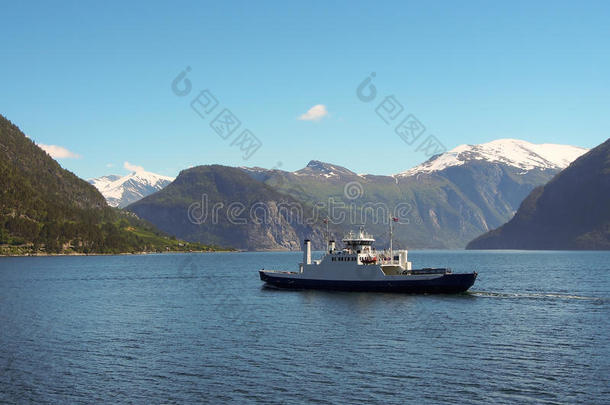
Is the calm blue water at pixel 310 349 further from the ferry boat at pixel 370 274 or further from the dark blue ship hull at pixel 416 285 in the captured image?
the ferry boat at pixel 370 274

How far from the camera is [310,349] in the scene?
5725 centimetres

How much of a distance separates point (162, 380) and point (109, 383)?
399 centimetres

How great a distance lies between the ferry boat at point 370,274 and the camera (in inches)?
4151

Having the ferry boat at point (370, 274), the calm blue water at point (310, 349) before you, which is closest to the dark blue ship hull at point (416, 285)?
the ferry boat at point (370, 274)

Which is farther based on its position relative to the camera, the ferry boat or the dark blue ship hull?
the ferry boat

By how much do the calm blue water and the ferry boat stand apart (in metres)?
3.72

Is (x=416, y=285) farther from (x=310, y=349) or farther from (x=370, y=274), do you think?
(x=310, y=349)

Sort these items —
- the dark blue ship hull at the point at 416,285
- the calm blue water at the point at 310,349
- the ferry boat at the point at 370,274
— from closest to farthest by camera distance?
the calm blue water at the point at 310,349 → the dark blue ship hull at the point at 416,285 → the ferry boat at the point at 370,274

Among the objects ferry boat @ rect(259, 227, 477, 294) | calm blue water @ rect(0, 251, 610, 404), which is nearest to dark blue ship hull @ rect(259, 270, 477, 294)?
ferry boat @ rect(259, 227, 477, 294)

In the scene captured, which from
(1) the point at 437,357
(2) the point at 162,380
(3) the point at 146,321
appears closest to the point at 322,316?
(3) the point at 146,321

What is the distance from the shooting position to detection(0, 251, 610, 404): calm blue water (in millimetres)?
42656

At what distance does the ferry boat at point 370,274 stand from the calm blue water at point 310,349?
12.2ft

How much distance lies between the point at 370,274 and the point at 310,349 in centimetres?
5286

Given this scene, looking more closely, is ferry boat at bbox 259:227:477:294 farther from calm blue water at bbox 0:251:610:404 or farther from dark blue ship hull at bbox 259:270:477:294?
calm blue water at bbox 0:251:610:404
